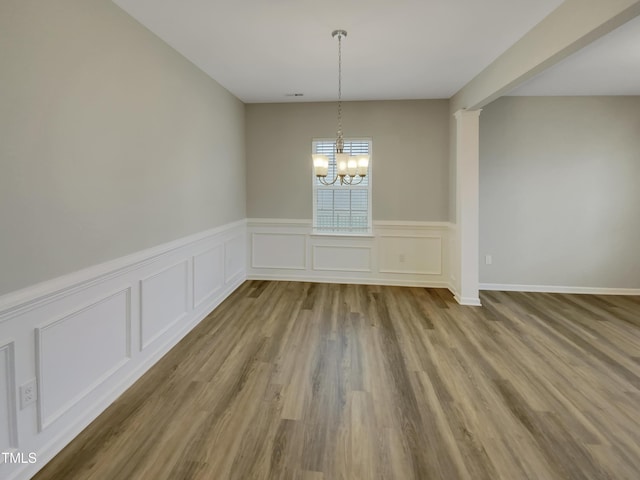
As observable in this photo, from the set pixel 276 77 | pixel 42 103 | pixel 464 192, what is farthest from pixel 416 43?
pixel 42 103

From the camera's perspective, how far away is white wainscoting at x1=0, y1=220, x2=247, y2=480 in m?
1.66

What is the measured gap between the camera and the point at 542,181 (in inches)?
192

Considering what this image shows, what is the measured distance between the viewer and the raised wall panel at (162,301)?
2770mm

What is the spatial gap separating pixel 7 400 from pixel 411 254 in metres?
4.64

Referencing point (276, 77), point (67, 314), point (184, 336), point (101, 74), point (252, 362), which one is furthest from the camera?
point (276, 77)

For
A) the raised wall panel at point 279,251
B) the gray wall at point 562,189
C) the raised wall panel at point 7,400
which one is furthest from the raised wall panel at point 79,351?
the gray wall at point 562,189

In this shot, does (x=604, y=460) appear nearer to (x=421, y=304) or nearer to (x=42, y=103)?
(x=421, y=304)

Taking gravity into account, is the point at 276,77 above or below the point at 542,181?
above

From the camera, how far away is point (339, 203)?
5.48 metres

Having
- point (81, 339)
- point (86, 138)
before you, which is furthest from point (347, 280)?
point (86, 138)

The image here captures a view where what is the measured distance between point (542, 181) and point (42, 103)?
541cm

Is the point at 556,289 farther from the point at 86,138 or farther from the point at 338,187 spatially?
the point at 86,138

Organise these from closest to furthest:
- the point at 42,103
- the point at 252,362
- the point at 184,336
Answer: the point at 42,103, the point at 252,362, the point at 184,336

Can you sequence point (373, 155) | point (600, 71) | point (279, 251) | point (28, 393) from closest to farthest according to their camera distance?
1. point (28, 393)
2. point (600, 71)
3. point (373, 155)
4. point (279, 251)
